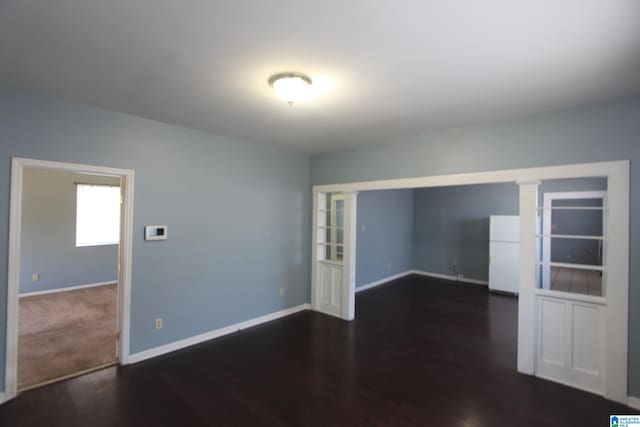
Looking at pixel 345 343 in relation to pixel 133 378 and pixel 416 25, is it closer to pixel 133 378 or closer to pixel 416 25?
pixel 133 378

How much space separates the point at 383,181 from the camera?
4113mm

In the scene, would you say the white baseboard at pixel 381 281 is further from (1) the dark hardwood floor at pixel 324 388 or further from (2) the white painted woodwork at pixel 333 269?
(1) the dark hardwood floor at pixel 324 388

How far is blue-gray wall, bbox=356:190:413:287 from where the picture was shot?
6.46 metres

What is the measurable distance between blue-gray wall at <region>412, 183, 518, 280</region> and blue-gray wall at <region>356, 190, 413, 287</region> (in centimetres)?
34

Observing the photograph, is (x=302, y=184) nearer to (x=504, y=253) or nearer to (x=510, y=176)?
(x=510, y=176)

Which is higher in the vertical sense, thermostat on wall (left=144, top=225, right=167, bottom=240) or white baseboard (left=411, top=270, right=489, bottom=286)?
thermostat on wall (left=144, top=225, right=167, bottom=240)

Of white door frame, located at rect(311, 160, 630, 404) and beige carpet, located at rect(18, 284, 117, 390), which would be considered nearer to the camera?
white door frame, located at rect(311, 160, 630, 404)

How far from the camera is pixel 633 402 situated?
2492 millimetres

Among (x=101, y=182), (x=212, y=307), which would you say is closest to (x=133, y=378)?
(x=212, y=307)

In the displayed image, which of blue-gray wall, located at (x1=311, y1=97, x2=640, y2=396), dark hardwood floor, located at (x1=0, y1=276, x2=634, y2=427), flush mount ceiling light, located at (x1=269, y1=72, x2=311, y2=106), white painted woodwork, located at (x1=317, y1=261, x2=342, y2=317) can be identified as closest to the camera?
flush mount ceiling light, located at (x1=269, y1=72, x2=311, y2=106)

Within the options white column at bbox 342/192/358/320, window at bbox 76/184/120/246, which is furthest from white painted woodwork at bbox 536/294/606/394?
window at bbox 76/184/120/246

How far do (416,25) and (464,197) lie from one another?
6.48m

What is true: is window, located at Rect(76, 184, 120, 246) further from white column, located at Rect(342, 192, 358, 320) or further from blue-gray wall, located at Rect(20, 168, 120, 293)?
white column, located at Rect(342, 192, 358, 320)

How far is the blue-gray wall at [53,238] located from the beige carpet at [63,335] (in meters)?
0.44
